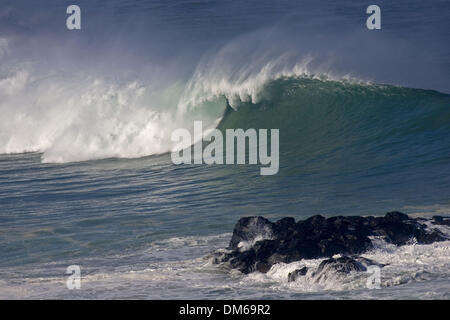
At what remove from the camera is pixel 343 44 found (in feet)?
69.4

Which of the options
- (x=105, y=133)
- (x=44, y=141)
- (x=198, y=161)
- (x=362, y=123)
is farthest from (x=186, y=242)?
(x=44, y=141)

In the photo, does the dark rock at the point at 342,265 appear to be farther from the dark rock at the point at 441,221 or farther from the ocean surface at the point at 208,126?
the dark rock at the point at 441,221

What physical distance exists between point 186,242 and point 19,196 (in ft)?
17.1

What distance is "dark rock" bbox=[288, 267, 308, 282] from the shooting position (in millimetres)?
7254

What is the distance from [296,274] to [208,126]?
1142 centimetres

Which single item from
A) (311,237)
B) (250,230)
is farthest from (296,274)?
(250,230)

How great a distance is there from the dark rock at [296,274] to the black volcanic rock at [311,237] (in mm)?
407

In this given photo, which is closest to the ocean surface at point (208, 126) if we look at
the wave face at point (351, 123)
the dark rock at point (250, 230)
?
the wave face at point (351, 123)

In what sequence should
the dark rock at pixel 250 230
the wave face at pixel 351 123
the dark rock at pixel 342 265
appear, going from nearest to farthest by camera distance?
the dark rock at pixel 342 265, the dark rock at pixel 250 230, the wave face at pixel 351 123

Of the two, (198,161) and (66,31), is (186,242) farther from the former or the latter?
(66,31)

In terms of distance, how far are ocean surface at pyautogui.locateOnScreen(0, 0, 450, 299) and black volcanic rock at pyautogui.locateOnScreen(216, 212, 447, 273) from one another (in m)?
0.22

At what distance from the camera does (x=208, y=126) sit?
60.6ft

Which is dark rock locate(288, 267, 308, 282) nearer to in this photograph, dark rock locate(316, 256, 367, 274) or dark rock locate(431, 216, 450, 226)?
dark rock locate(316, 256, 367, 274)

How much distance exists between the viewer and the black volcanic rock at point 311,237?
7.86 metres
